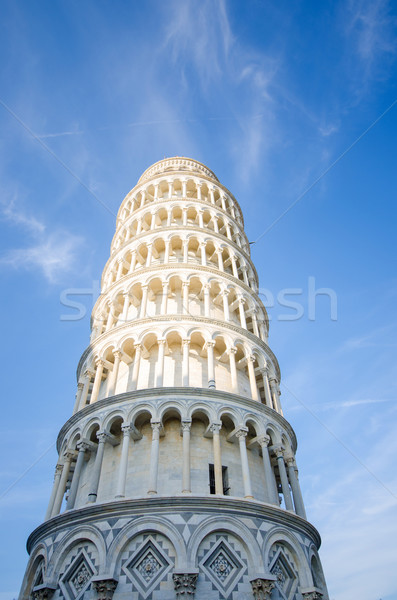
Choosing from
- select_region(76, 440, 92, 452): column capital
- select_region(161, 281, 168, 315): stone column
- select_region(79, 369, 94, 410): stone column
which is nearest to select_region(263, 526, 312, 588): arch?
select_region(76, 440, 92, 452): column capital

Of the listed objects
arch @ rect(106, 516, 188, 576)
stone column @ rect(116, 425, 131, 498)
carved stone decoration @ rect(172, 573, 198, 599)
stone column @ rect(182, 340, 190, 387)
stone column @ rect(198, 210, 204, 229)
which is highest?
stone column @ rect(198, 210, 204, 229)

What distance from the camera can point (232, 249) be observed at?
94.0 ft

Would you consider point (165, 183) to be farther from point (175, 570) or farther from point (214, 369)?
point (175, 570)

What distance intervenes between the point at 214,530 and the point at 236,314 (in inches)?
514

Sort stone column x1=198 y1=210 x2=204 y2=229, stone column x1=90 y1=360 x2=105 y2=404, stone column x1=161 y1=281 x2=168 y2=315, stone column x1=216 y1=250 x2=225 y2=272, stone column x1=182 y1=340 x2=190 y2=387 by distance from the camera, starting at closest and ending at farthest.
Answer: stone column x1=182 y1=340 x2=190 y2=387, stone column x1=90 y1=360 x2=105 y2=404, stone column x1=161 y1=281 x2=168 y2=315, stone column x1=216 y1=250 x2=225 y2=272, stone column x1=198 y1=210 x2=204 y2=229

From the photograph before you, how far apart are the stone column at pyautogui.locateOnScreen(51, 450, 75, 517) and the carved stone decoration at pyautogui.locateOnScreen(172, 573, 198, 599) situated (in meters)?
6.29

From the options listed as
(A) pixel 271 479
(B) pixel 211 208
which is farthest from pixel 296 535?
(B) pixel 211 208

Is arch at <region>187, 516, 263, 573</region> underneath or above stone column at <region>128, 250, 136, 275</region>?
underneath

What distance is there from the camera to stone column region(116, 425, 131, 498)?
52.8ft

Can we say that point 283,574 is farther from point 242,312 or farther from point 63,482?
point 242,312

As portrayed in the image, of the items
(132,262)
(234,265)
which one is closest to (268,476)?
(234,265)

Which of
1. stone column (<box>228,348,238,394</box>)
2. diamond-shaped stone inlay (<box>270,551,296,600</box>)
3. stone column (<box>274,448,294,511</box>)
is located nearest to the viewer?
diamond-shaped stone inlay (<box>270,551,296,600</box>)

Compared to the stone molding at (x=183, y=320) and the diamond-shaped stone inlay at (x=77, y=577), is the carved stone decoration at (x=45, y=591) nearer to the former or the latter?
the diamond-shaped stone inlay at (x=77, y=577)

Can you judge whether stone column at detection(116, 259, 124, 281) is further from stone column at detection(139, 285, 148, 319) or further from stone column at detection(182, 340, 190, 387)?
stone column at detection(182, 340, 190, 387)
